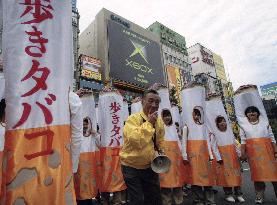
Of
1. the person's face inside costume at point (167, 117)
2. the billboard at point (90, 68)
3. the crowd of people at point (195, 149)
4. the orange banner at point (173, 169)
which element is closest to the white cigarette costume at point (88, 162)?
the crowd of people at point (195, 149)

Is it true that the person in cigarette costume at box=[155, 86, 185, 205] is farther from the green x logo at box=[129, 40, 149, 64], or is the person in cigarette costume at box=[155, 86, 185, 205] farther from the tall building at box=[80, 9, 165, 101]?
the green x logo at box=[129, 40, 149, 64]

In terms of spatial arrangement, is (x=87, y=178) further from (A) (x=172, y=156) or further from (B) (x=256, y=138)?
(B) (x=256, y=138)

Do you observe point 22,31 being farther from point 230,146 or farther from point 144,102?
point 230,146

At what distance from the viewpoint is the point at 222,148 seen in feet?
19.9

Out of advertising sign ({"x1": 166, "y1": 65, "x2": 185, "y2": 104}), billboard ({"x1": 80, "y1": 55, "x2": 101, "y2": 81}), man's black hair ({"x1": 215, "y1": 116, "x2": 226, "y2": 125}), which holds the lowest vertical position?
man's black hair ({"x1": 215, "y1": 116, "x2": 226, "y2": 125})

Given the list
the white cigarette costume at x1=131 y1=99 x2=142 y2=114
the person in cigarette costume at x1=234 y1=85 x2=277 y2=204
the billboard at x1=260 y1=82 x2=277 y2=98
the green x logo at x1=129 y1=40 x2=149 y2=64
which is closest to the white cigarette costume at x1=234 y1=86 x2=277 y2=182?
the person in cigarette costume at x1=234 y1=85 x2=277 y2=204

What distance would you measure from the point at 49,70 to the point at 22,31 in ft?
1.42

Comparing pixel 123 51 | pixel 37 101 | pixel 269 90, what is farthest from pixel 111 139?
pixel 269 90

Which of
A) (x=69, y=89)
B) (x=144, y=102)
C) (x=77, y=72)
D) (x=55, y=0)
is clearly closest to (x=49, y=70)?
(x=69, y=89)

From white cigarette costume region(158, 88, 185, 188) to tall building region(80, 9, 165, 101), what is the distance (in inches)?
870

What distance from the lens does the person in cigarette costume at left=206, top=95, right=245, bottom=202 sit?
5773mm

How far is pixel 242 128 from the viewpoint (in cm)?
568

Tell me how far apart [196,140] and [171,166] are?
749 mm

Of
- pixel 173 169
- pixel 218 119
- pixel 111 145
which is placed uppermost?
pixel 218 119
